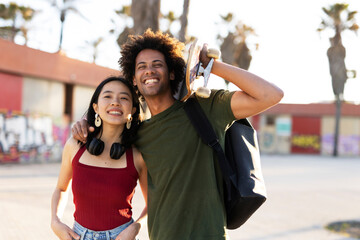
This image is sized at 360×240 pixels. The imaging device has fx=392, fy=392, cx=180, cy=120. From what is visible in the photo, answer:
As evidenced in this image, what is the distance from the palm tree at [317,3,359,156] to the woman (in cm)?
3049

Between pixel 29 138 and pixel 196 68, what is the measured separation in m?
15.6

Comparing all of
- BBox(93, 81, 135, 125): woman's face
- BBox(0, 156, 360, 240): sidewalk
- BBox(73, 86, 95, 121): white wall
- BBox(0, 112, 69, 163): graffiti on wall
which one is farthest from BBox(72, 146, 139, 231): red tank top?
BBox(73, 86, 95, 121): white wall

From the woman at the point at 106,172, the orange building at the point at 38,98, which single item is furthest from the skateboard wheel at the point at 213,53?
the orange building at the point at 38,98

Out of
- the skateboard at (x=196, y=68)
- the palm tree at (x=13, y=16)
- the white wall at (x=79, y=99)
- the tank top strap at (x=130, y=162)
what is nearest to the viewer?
the skateboard at (x=196, y=68)

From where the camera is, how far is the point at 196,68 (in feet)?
7.20

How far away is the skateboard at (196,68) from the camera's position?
2.09 metres

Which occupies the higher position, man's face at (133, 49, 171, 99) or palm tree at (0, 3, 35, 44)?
palm tree at (0, 3, 35, 44)

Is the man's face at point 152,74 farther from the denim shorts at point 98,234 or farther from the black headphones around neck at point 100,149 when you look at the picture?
the denim shorts at point 98,234

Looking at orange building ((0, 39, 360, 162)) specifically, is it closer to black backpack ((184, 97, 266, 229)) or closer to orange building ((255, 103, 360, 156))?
black backpack ((184, 97, 266, 229))

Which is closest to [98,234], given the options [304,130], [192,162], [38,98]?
[192,162]

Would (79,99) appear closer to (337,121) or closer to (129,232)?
(129,232)

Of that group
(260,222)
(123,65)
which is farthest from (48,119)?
(123,65)

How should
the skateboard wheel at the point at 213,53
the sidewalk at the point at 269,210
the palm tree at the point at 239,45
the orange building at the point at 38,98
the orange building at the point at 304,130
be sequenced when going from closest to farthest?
the skateboard wheel at the point at 213,53
the sidewalk at the point at 269,210
the orange building at the point at 38,98
the palm tree at the point at 239,45
the orange building at the point at 304,130

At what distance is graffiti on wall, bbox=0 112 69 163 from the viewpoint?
15.4 meters
